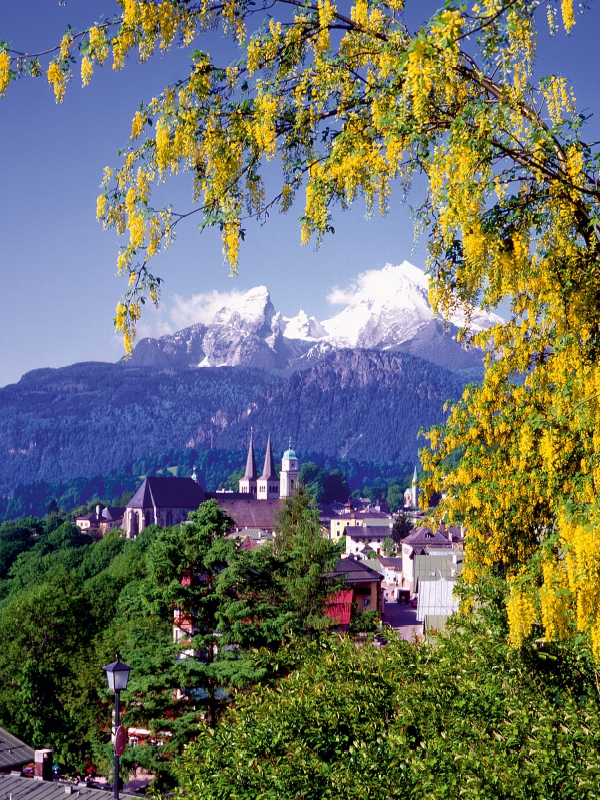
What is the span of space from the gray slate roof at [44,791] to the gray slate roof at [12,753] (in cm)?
380

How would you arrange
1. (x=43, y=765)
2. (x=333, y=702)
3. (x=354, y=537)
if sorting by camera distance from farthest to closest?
1. (x=354, y=537)
2. (x=43, y=765)
3. (x=333, y=702)

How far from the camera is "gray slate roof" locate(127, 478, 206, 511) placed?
152500 mm

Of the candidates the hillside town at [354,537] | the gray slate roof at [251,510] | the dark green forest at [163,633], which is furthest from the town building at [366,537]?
the dark green forest at [163,633]

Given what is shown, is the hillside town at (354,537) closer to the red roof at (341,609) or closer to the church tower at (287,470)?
the red roof at (341,609)

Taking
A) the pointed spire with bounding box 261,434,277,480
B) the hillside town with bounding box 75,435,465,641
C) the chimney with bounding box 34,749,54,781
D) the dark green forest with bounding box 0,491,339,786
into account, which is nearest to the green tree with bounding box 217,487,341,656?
the dark green forest with bounding box 0,491,339,786

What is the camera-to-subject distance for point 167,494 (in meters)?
156

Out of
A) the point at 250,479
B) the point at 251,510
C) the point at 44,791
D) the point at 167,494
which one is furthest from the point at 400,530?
the point at 44,791

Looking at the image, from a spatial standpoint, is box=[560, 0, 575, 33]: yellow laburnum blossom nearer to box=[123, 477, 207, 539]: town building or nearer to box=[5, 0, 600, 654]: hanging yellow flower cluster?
box=[5, 0, 600, 654]: hanging yellow flower cluster

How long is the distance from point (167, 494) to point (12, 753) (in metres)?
134

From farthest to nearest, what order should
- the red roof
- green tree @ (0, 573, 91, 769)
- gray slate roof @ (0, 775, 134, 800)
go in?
the red roof, green tree @ (0, 573, 91, 769), gray slate roof @ (0, 775, 134, 800)

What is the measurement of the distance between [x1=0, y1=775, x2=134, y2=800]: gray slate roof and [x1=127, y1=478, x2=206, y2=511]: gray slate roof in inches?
5226

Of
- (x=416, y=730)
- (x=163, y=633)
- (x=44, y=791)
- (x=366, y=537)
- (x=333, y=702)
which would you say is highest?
(x=333, y=702)

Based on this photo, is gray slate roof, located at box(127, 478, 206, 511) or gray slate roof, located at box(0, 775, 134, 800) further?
gray slate roof, located at box(127, 478, 206, 511)

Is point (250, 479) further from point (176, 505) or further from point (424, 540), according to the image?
point (424, 540)
